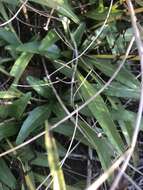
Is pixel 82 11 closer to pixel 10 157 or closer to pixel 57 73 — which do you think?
pixel 57 73

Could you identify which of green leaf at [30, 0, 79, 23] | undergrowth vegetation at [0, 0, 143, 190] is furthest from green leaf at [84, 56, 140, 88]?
green leaf at [30, 0, 79, 23]

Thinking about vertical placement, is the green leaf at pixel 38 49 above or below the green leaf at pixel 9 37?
below

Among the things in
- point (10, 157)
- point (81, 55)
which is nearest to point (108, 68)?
point (81, 55)

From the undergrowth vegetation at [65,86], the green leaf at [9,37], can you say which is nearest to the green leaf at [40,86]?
the undergrowth vegetation at [65,86]

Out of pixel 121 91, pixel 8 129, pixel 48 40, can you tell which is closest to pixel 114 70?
pixel 121 91

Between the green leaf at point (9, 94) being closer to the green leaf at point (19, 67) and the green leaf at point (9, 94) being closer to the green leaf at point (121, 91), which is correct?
the green leaf at point (19, 67)

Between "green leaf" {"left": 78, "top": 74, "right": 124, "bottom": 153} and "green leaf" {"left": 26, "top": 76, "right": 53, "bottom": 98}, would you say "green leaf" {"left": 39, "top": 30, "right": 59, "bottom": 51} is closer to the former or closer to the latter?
"green leaf" {"left": 26, "top": 76, "right": 53, "bottom": 98}

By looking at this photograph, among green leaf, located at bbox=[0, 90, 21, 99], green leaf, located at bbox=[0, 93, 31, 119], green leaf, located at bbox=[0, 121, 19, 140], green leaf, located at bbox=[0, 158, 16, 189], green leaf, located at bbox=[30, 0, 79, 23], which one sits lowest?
green leaf, located at bbox=[0, 158, 16, 189]
